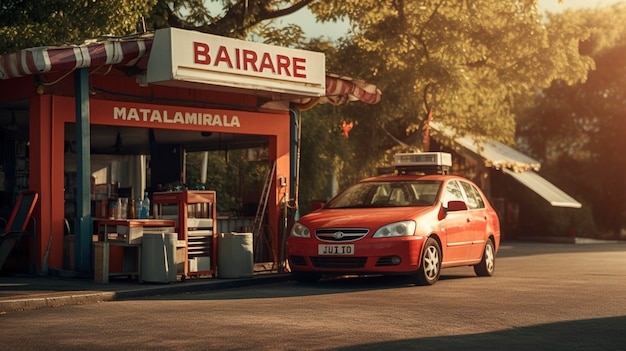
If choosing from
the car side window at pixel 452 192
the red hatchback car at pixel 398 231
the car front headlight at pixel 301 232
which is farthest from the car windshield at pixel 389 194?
the car front headlight at pixel 301 232

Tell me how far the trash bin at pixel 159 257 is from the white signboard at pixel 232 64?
7.14 ft

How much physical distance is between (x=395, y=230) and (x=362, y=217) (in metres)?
0.58

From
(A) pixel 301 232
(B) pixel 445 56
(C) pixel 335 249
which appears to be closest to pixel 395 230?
(C) pixel 335 249

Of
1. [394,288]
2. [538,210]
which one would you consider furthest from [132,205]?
[538,210]

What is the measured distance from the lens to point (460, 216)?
54.5 ft

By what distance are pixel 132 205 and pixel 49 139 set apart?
62.5 inches

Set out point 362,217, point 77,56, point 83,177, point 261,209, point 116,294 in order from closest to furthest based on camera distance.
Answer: point 116,294 → point 77,56 → point 362,217 → point 83,177 → point 261,209

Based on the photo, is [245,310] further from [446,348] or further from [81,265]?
[81,265]

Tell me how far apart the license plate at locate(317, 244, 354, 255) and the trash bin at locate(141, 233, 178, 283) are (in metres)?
2.04

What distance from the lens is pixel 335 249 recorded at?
15148mm

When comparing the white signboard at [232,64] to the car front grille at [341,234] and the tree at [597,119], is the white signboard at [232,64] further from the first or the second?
the tree at [597,119]

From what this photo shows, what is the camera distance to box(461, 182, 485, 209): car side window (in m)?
17.4

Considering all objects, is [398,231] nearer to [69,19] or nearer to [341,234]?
[341,234]

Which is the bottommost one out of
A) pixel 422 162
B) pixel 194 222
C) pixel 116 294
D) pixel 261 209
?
pixel 116 294
